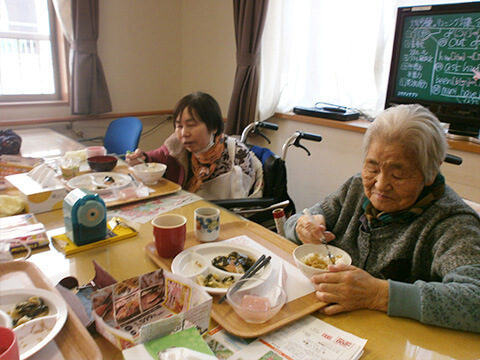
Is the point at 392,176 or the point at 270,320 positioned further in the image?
the point at 392,176

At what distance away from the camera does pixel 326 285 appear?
0.94 m

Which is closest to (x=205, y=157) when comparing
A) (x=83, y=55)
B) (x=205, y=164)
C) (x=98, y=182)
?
(x=205, y=164)

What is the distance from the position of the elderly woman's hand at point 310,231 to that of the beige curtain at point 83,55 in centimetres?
273

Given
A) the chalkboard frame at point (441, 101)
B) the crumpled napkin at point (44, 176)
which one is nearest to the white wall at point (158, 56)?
the chalkboard frame at point (441, 101)

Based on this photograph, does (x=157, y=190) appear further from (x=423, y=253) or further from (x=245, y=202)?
(x=423, y=253)

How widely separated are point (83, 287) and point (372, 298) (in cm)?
71

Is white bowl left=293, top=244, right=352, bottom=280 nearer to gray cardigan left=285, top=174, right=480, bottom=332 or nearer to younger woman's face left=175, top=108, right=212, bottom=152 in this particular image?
gray cardigan left=285, top=174, right=480, bottom=332

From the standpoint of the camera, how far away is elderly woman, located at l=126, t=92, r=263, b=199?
1979 mm

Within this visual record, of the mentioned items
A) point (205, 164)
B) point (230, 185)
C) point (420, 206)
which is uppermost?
point (420, 206)

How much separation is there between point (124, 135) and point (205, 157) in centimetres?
118

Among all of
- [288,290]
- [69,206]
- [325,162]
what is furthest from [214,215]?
[325,162]

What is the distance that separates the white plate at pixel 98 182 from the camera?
163cm

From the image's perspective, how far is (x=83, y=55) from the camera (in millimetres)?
3287

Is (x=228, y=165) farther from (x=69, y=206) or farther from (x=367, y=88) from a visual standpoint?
(x=367, y=88)
